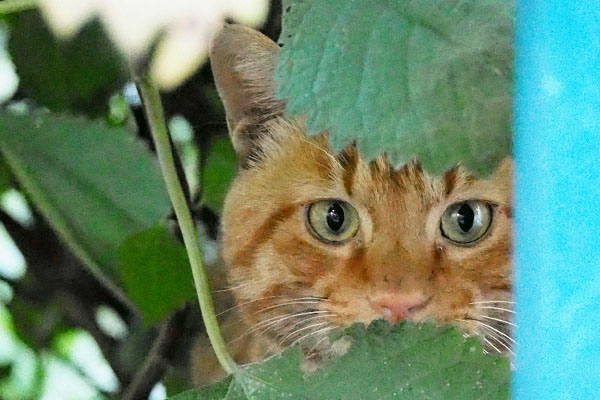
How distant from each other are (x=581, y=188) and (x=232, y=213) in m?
0.53

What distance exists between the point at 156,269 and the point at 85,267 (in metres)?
0.15

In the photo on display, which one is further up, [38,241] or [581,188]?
[581,188]

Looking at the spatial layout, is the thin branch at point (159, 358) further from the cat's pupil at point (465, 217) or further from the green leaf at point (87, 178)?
the cat's pupil at point (465, 217)

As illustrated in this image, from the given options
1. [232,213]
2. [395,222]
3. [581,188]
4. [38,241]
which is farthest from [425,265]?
[38,241]

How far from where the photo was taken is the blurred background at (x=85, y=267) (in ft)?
2.75

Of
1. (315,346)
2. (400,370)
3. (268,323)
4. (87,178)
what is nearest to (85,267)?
(87,178)

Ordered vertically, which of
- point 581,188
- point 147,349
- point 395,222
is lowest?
point 147,349

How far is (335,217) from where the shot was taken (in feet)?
2.45

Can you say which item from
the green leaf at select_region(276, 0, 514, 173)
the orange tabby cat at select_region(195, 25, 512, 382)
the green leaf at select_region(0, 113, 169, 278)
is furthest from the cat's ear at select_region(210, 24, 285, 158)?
the green leaf at select_region(276, 0, 514, 173)

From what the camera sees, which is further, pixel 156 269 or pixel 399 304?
pixel 156 269

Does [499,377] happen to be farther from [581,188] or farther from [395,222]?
[395,222]

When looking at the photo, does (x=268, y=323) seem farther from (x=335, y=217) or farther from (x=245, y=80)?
(x=245, y=80)

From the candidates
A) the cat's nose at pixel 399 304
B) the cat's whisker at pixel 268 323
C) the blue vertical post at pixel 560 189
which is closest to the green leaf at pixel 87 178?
the cat's whisker at pixel 268 323

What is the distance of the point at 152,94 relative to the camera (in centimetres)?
60
